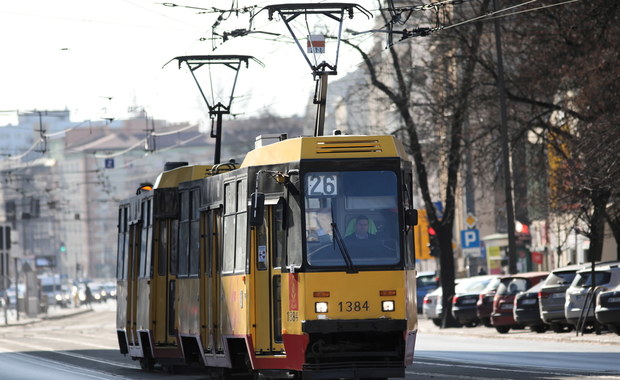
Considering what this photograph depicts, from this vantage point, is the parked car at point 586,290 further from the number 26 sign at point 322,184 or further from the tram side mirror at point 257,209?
the tram side mirror at point 257,209

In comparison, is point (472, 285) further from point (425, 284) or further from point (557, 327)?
point (425, 284)

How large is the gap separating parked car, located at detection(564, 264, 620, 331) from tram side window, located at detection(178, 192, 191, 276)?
39.4 ft

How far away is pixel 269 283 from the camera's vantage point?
1883cm

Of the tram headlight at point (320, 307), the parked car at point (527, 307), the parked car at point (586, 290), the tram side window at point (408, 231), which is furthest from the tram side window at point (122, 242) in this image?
the parked car at point (527, 307)

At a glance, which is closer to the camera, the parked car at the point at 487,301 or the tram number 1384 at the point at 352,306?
the tram number 1384 at the point at 352,306

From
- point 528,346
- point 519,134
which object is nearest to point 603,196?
point 519,134

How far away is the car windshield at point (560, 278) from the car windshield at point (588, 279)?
1.38 m

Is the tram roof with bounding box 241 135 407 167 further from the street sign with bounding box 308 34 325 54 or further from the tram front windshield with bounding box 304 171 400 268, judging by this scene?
the street sign with bounding box 308 34 325 54

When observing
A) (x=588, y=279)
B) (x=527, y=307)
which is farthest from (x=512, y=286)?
(x=588, y=279)

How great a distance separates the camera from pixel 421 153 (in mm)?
44469

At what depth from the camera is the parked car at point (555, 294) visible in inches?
1419

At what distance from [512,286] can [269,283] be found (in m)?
22.5

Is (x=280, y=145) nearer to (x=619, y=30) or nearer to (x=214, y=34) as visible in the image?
(x=214, y=34)

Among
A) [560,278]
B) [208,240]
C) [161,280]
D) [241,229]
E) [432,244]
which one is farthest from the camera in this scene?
[432,244]
